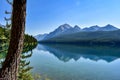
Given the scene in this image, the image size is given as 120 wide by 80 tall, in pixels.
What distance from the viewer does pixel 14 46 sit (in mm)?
6793

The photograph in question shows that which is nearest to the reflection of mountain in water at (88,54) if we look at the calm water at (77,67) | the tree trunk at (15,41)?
the calm water at (77,67)

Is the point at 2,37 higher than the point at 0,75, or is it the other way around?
the point at 2,37

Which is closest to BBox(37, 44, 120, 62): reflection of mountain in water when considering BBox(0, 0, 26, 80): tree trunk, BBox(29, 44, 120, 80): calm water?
BBox(29, 44, 120, 80): calm water

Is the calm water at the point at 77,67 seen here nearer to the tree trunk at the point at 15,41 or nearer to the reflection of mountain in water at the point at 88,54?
the reflection of mountain in water at the point at 88,54

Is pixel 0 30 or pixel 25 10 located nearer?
pixel 25 10

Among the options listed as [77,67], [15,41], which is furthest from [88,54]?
[15,41]

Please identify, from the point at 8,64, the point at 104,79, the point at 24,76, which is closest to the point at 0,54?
the point at 24,76

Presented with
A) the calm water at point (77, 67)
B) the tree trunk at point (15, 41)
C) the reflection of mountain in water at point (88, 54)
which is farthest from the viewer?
the reflection of mountain in water at point (88, 54)

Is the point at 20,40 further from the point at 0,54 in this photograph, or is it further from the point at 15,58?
the point at 0,54

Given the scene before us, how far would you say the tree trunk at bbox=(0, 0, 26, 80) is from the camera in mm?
6625

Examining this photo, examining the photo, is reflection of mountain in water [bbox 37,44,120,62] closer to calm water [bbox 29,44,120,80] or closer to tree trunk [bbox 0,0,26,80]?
calm water [bbox 29,44,120,80]

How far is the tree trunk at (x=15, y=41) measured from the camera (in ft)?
21.7

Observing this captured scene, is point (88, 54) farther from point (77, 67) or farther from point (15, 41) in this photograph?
point (15, 41)

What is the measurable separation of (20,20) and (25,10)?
303 millimetres
